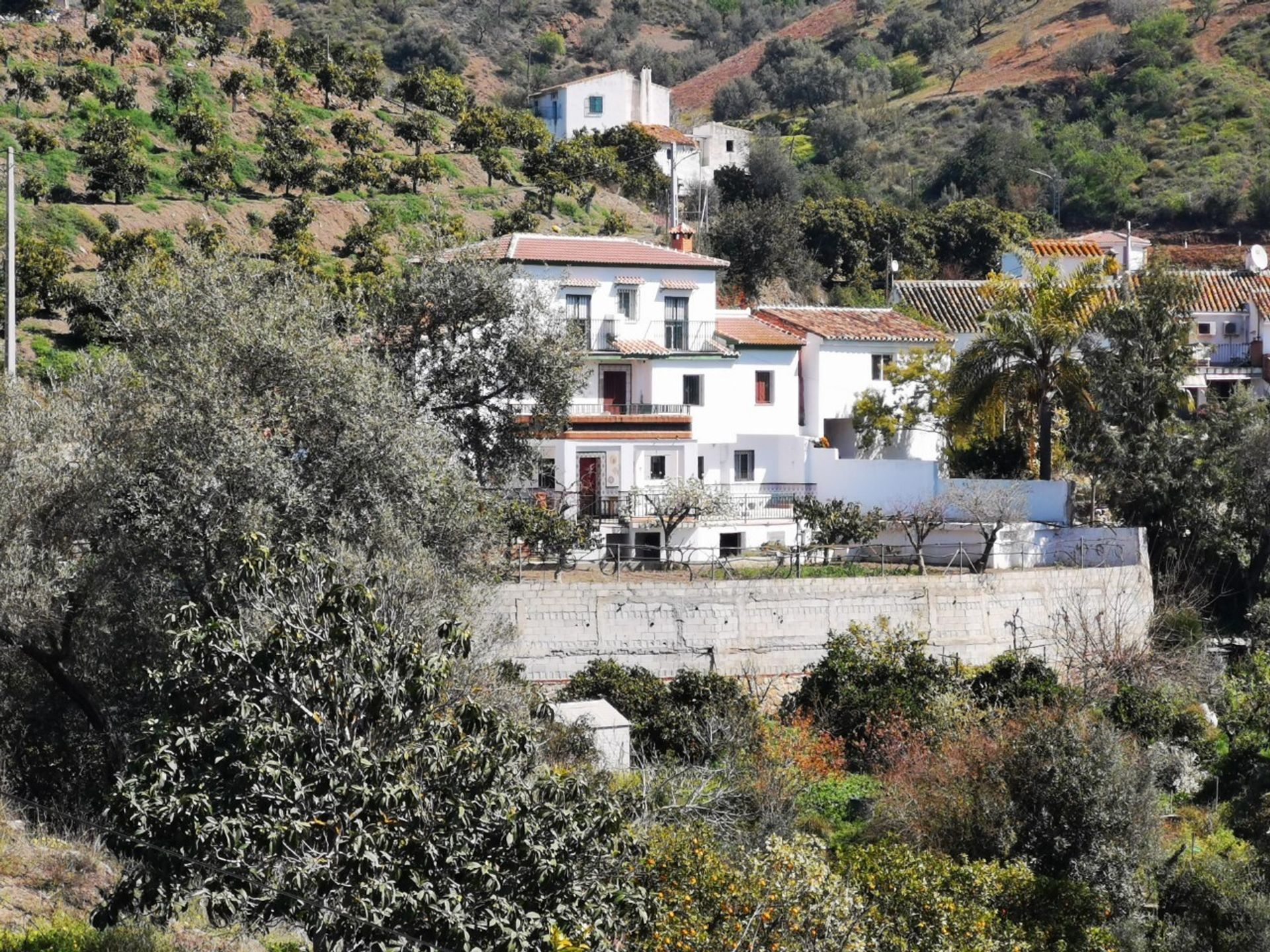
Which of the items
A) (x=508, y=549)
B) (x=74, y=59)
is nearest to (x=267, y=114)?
(x=74, y=59)

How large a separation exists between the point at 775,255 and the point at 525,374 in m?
31.1

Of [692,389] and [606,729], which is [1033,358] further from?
[606,729]

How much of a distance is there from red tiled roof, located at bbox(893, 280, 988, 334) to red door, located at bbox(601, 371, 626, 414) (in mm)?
13294

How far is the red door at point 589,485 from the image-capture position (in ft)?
123

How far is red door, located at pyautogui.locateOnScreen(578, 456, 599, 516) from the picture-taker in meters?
37.3

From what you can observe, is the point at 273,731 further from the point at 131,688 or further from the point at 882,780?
the point at 882,780

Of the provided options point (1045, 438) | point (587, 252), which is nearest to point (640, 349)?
point (587, 252)

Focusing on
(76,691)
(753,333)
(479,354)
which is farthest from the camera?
(753,333)

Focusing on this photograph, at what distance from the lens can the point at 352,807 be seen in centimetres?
1279

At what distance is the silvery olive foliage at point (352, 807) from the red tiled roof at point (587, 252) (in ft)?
84.0

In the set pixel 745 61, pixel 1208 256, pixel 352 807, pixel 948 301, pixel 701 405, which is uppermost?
pixel 745 61

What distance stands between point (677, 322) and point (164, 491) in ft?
75.0

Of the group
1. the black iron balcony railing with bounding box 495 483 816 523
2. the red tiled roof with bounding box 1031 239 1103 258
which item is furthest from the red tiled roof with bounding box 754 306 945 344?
the red tiled roof with bounding box 1031 239 1103 258

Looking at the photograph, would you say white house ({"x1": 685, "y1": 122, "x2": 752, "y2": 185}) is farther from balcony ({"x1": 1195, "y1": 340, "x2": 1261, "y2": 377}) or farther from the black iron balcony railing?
the black iron balcony railing
